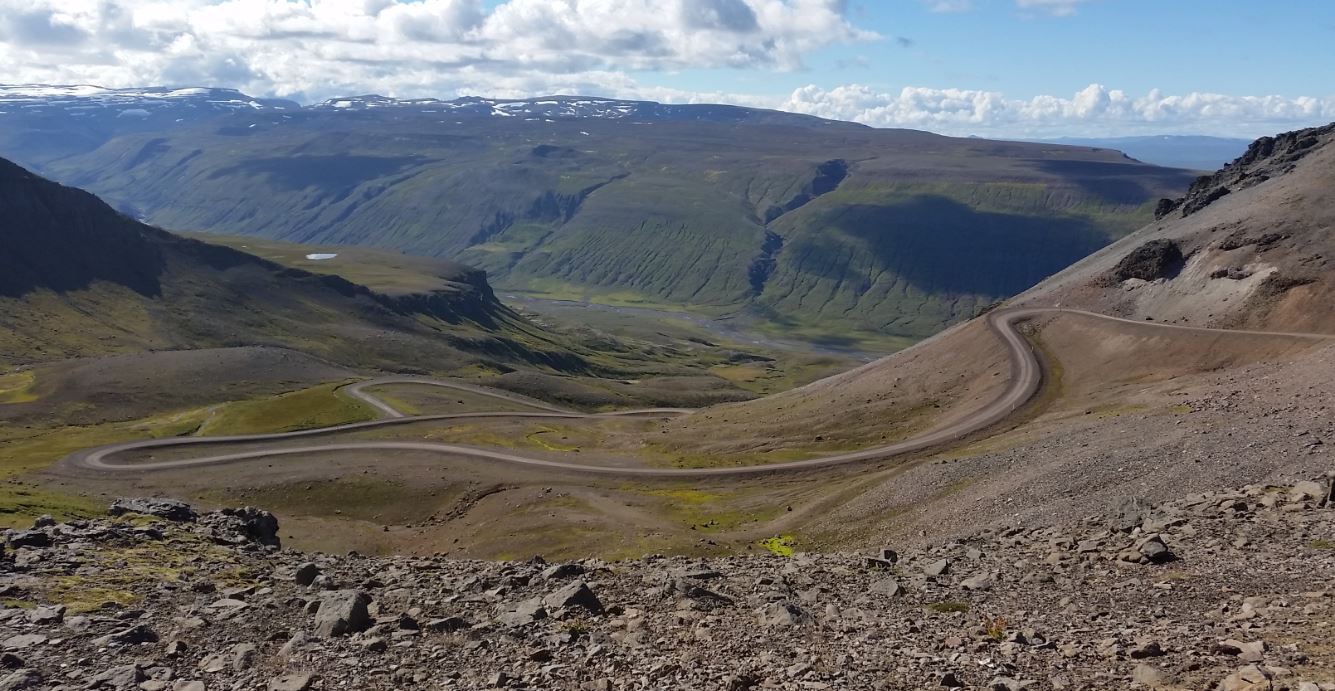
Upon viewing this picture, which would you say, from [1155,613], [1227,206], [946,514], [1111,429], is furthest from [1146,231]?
[1155,613]

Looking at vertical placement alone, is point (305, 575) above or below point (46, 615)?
below

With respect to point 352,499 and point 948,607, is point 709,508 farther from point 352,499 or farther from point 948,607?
point 948,607

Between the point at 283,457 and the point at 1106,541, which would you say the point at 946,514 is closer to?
the point at 1106,541

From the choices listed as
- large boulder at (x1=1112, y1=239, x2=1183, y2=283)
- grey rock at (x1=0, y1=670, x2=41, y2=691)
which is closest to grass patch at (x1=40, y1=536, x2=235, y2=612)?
grey rock at (x1=0, y1=670, x2=41, y2=691)

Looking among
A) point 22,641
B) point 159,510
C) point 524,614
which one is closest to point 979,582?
point 524,614

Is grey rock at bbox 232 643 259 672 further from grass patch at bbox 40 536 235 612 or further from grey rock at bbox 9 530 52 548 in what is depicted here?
grey rock at bbox 9 530 52 548

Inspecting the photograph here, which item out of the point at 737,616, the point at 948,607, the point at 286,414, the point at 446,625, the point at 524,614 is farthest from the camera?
the point at 286,414

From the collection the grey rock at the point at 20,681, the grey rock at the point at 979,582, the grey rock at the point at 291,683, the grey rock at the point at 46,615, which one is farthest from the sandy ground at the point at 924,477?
the grey rock at the point at 20,681
